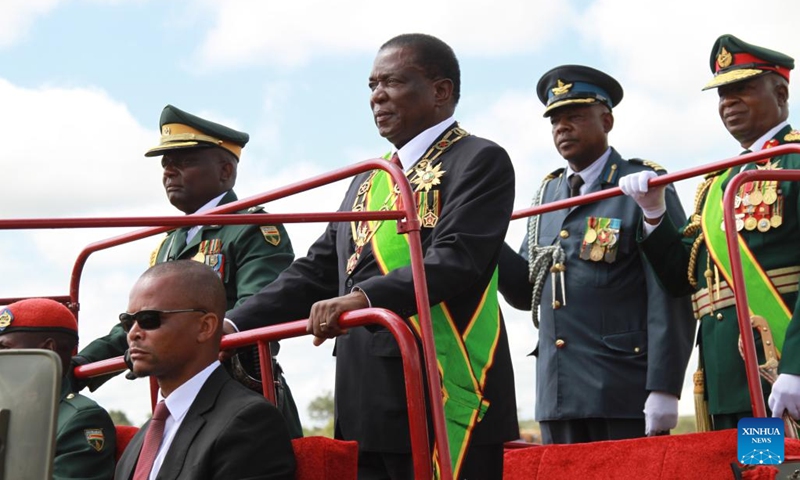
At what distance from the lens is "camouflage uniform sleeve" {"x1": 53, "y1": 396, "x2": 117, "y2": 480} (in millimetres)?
4840

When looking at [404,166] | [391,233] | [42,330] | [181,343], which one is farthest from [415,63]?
[42,330]

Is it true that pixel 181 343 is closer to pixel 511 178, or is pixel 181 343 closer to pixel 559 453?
pixel 511 178

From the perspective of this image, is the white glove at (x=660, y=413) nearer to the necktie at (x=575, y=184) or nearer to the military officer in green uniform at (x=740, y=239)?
the military officer in green uniform at (x=740, y=239)

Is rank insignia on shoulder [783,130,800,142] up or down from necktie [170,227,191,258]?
up

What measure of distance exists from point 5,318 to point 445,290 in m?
1.92

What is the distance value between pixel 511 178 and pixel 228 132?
2207mm

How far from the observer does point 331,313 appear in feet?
13.4

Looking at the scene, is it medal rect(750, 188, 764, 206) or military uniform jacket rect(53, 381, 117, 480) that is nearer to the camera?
military uniform jacket rect(53, 381, 117, 480)

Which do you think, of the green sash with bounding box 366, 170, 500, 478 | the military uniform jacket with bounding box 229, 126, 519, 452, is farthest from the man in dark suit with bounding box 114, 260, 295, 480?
the green sash with bounding box 366, 170, 500, 478

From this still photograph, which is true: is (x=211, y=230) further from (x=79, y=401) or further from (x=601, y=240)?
(x=601, y=240)

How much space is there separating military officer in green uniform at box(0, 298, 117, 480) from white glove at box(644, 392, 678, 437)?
2.28 m

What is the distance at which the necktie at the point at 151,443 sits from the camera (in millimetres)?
4004

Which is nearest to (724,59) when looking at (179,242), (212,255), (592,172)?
(592,172)

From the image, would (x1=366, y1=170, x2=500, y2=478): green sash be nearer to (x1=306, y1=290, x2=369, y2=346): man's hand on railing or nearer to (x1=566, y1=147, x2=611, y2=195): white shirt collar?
(x1=306, y1=290, x2=369, y2=346): man's hand on railing
